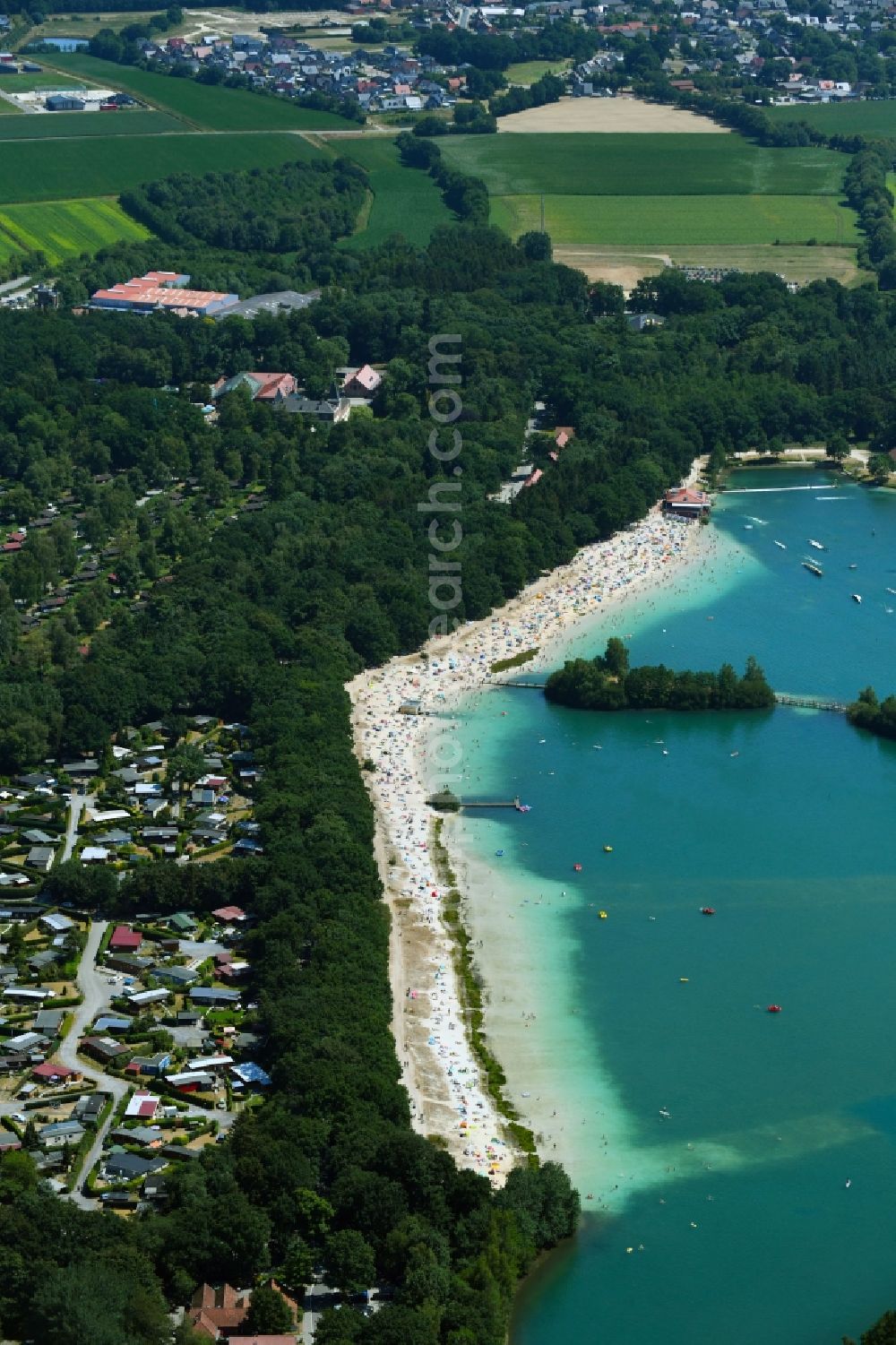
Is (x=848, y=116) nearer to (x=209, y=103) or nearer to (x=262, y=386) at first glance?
(x=209, y=103)

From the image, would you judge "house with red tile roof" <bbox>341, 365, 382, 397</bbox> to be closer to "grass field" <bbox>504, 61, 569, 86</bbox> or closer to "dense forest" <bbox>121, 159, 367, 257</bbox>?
"dense forest" <bbox>121, 159, 367, 257</bbox>

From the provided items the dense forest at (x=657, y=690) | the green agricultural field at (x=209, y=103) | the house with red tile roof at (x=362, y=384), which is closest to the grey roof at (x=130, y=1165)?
the dense forest at (x=657, y=690)

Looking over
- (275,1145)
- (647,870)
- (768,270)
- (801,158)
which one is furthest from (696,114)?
(275,1145)

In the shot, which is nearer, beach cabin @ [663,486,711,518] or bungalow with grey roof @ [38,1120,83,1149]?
bungalow with grey roof @ [38,1120,83,1149]

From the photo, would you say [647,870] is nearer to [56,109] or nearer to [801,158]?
[801,158]

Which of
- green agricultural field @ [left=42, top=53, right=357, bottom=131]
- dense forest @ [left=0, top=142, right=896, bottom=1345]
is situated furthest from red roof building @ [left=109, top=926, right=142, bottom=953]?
green agricultural field @ [left=42, top=53, right=357, bottom=131]

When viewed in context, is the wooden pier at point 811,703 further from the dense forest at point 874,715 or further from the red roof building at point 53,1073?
the red roof building at point 53,1073
